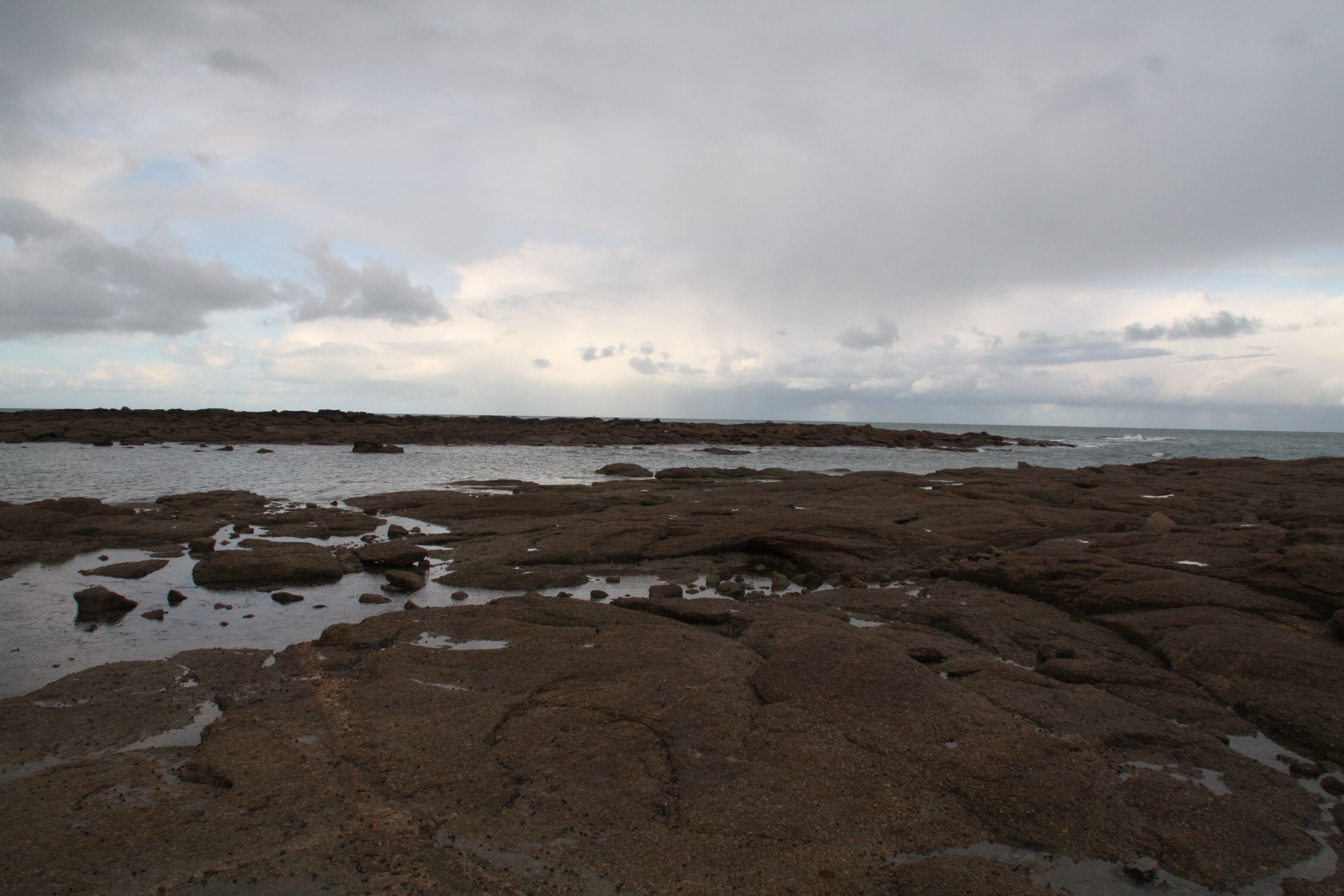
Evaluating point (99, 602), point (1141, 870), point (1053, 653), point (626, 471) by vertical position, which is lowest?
point (1141, 870)

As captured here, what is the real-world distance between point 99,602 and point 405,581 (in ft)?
11.7

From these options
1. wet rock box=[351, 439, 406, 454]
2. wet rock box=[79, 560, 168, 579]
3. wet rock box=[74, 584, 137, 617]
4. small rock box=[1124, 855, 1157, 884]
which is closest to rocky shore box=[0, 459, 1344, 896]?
small rock box=[1124, 855, 1157, 884]

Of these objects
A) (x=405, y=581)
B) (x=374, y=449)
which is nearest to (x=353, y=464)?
(x=374, y=449)

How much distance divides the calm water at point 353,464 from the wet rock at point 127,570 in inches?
355

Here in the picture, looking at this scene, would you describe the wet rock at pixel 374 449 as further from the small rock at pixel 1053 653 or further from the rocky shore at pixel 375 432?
the small rock at pixel 1053 653

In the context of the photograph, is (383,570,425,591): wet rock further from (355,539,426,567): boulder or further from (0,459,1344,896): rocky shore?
(355,539,426,567): boulder

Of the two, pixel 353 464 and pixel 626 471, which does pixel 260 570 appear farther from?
pixel 353 464

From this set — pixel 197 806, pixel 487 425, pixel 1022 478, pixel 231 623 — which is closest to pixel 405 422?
pixel 487 425

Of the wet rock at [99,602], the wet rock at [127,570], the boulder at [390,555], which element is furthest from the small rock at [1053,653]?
the wet rock at [127,570]

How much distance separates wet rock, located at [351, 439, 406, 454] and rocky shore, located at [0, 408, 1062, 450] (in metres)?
2.71

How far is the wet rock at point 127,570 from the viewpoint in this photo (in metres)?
10.6

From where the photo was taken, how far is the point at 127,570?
10758 mm

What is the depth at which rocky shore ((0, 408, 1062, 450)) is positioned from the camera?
154 ft

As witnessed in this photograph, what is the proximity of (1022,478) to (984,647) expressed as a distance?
62.0 feet
